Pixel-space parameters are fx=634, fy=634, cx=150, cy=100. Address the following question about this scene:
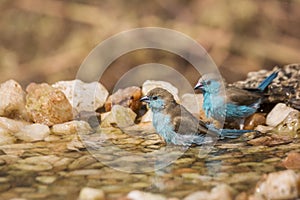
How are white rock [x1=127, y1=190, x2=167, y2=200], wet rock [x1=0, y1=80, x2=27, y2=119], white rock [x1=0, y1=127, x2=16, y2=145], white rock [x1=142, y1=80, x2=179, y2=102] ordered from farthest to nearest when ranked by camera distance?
1. white rock [x1=142, y1=80, x2=179, y2=102]
2. wet rock [x1=0, y1=80, x2=27, y2=119]
3. white rock [x1=0, y1=127, x2=16, y2=145]
4. white rock [x1=127, y1=190, x2=167, y2=200]

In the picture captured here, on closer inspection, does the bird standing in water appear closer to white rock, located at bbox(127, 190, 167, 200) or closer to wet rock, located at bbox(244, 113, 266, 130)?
wet rock, located at bbox(244, 113, 266, 130)

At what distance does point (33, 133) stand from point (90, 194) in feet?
3.93

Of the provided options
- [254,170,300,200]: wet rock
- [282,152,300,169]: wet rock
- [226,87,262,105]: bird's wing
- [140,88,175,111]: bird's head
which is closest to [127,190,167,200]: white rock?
[254,170,300,200]: wet rock

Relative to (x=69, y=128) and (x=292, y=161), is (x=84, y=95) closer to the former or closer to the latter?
(x=69, y=128)

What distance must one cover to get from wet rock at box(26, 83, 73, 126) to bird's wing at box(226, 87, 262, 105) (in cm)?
116

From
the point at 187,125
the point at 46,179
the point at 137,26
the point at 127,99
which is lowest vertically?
the point at 46,179

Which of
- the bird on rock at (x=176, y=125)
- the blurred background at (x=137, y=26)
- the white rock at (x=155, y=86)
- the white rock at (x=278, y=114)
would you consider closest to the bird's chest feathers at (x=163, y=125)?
the bird on rock at (x=176, y=125)

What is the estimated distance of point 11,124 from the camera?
384 centimetres

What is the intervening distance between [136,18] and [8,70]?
1.63m

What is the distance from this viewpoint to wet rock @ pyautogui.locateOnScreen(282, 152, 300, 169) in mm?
3018

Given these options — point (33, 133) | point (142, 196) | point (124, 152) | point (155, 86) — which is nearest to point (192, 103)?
point (155, 86)

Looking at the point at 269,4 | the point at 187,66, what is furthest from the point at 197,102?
the point at 269,4

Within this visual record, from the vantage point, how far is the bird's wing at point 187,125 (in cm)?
362

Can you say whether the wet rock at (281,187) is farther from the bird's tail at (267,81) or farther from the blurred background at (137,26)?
the blurred background at (137,26)
